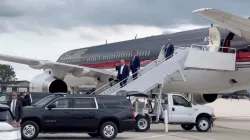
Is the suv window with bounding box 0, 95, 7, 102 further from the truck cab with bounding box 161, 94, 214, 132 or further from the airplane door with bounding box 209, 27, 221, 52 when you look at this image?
the airplane door with bounding box 209, 27, 221, 52

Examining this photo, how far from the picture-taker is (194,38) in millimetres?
26875

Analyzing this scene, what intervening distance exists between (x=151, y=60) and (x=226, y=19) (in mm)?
10190

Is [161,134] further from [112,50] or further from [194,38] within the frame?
[112,50]

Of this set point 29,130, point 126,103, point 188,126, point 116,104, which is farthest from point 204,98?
point 29,130

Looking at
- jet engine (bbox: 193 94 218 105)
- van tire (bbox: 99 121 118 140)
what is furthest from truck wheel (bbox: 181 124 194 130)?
jet engine (bbox: 193 94 218 105)

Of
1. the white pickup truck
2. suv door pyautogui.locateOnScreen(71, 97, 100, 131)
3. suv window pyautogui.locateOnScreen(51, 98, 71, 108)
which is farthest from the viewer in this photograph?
the white pickup truck

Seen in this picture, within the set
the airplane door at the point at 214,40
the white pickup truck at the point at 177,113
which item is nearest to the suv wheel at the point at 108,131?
the white pickup truck at the point at 177,113

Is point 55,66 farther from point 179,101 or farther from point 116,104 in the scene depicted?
point 116,104

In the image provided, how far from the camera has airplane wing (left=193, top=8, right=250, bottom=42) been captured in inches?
752

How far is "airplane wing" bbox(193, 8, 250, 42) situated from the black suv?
161 inches

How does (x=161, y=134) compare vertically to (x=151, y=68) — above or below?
below

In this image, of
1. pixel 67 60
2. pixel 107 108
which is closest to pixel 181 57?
pixel 107 108

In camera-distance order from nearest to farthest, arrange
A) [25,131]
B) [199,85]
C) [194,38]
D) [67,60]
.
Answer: [25,131]
[199,85]
[194,38]
[67,60]

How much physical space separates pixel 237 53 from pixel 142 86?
13.5 ft
